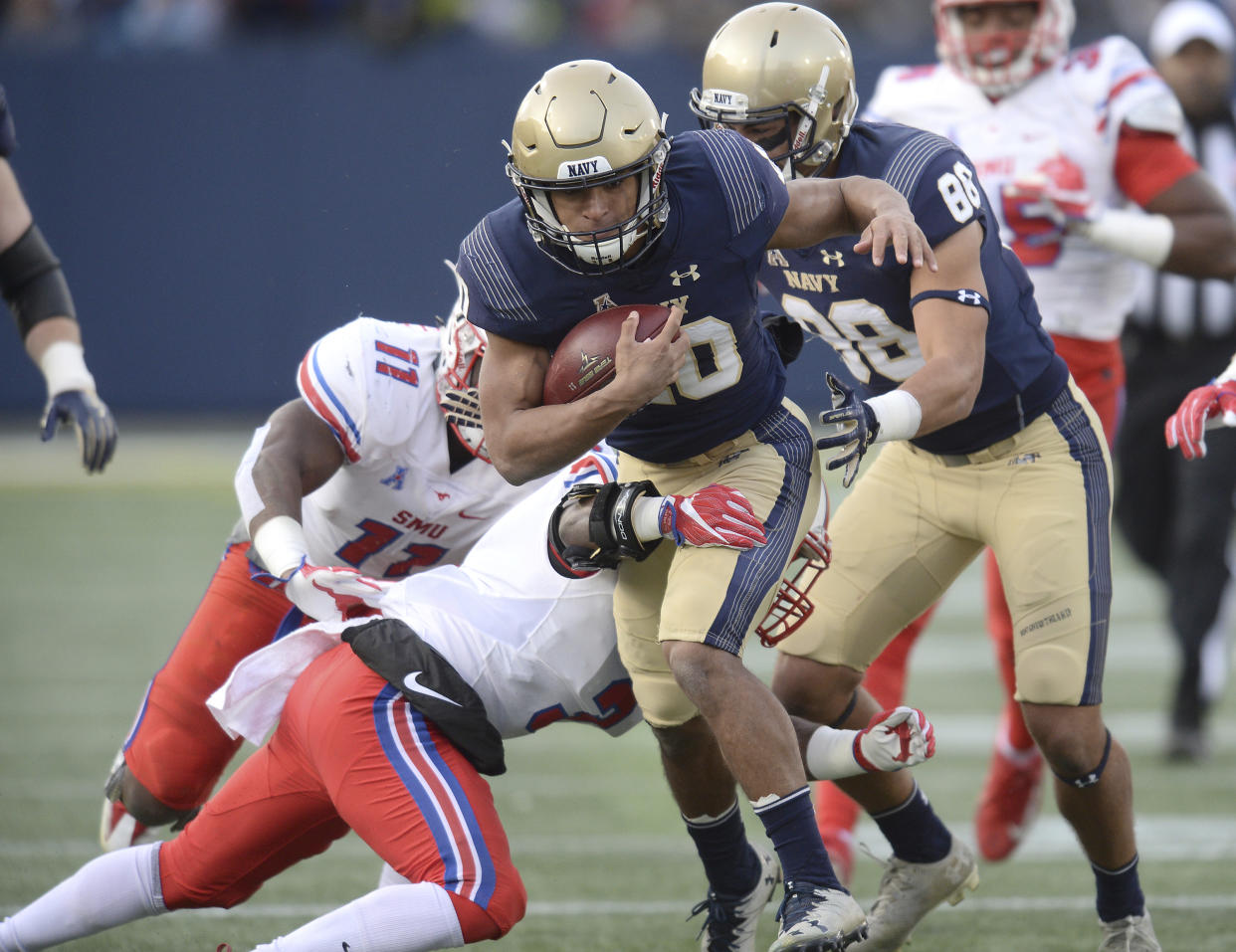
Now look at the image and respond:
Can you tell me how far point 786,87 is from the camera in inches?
137

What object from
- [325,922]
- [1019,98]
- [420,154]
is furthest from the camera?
[420,154]

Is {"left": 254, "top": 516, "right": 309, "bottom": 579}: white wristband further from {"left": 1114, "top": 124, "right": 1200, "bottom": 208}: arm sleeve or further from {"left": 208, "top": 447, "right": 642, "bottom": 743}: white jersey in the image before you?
{"left": 1114, "top": 124, "right": 1200, "bottom": 208}: arm sleeve

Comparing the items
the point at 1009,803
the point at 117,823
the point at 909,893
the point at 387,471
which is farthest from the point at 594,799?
the point at 387,471

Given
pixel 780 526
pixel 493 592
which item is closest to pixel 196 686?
pixel 493 592

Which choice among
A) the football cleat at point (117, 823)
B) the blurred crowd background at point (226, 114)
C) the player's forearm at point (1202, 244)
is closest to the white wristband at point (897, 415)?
the player's forearm at point (1202, 244)

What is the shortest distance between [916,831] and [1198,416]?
3.44ft

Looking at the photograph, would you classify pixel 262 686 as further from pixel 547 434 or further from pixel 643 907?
pixel 643 907

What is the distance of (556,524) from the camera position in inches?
125

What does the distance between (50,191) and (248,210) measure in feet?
4.96

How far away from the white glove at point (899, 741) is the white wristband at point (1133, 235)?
1.78 m

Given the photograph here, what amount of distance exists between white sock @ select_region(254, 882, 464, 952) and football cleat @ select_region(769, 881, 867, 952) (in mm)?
554

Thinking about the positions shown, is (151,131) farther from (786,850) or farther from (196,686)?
(786,850)

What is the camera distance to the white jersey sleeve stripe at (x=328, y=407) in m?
3.56

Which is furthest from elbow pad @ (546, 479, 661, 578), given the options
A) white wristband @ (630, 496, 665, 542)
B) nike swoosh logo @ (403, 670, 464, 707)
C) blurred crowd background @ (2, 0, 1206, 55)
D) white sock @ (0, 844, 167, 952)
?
blurred crowd background @ (2, 0, 1206, 55)
